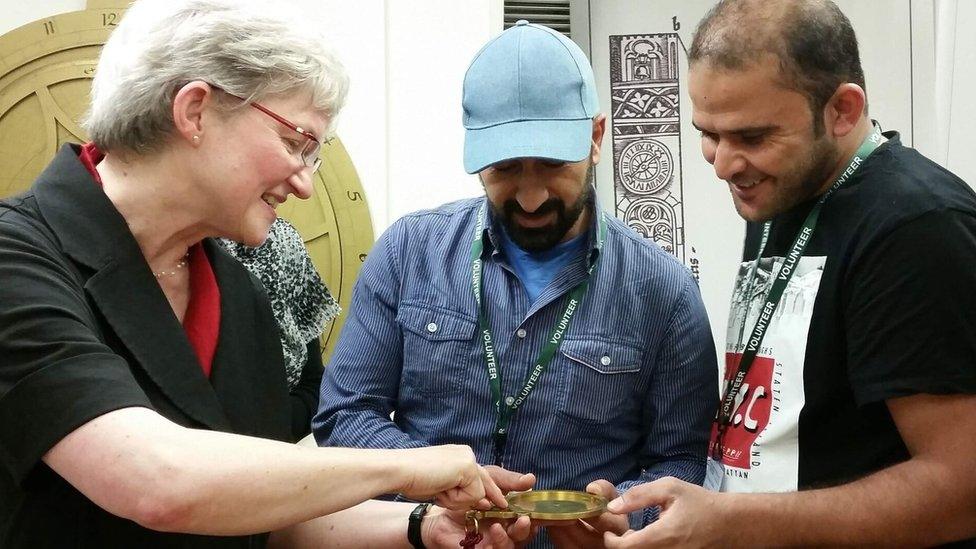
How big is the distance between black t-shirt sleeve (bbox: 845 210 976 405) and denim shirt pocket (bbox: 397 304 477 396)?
31.1 inches

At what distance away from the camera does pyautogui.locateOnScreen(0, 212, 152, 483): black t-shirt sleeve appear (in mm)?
1256

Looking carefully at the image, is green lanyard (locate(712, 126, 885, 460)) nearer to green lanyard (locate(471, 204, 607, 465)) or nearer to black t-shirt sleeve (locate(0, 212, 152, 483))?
green lanyard (locate(471, 204, 607, 465))

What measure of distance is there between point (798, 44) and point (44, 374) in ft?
4.20

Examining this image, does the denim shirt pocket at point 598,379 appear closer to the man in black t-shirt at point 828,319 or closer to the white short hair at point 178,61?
the man in black t-shirt at point 828,319

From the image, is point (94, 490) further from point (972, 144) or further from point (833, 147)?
point (972, 144)

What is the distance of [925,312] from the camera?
1592 mm

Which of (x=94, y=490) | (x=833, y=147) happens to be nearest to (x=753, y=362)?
(x=833, y=147)

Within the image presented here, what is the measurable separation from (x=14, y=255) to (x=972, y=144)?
2965 mm

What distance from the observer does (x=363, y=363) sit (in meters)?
2.13

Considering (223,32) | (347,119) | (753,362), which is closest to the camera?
(223,32)

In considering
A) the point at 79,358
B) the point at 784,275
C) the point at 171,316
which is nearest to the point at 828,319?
the point at 784,275

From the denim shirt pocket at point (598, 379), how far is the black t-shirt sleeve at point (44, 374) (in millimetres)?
969

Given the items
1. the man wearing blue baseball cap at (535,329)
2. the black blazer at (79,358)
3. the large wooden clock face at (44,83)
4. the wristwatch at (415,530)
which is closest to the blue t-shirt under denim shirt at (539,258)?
the man wearing blue baseball cap at (535,329)

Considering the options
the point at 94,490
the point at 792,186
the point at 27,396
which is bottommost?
the point at 94,490
